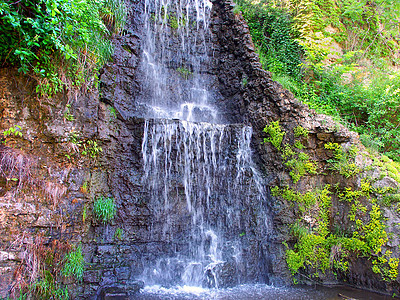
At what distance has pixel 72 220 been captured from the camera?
5.05m

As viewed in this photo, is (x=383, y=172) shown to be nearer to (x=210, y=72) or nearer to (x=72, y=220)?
(x=210, y=72)

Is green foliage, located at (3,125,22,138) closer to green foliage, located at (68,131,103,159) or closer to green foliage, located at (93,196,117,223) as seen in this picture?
green foliage, located at (68,131,103,159)

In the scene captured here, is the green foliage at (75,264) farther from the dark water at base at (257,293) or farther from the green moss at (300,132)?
the green moss at (300,132)

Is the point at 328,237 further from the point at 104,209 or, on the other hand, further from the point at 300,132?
the point at 104,209

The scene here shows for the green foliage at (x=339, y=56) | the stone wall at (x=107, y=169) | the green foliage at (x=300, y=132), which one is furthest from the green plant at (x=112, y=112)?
the green foliage at (x=339, y=56)

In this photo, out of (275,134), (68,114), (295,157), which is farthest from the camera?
(275,134)

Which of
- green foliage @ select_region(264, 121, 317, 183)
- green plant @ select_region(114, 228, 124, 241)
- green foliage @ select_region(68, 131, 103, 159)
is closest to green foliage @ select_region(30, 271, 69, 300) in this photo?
green plant @ select_region(114, 228, 124, 241)

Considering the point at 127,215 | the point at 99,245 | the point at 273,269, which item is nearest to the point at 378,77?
the point at 273,269

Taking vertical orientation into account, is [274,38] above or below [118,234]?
above

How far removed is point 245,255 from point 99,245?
337cm

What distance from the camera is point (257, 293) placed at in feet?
18.0

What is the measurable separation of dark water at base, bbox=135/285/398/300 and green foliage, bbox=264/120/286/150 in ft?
11.3

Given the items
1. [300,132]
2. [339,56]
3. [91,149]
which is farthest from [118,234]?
[339,56]

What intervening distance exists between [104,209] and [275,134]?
471 cm
